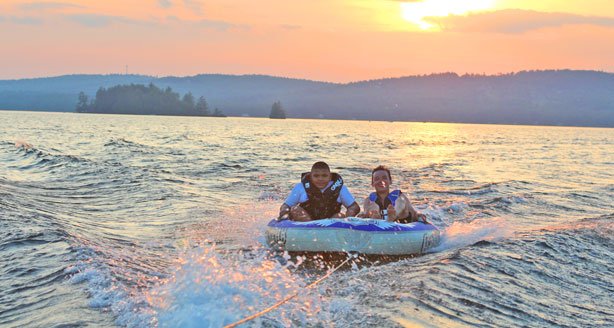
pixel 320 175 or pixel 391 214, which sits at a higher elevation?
pixel 320 175

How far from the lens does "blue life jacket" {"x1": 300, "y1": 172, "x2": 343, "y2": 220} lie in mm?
9094

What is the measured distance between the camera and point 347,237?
312 inches

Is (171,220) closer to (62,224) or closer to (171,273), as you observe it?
(62,224)

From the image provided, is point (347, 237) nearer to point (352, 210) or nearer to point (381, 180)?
point (352, 210)

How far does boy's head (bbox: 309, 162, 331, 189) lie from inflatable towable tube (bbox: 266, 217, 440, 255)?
974 mm

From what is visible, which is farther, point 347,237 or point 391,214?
point 391,214

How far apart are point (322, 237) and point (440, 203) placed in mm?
7308

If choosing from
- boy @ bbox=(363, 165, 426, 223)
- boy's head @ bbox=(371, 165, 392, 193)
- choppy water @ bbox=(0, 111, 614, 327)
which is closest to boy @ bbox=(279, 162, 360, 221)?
boy @ bbox=(363, 165, 426, 223)

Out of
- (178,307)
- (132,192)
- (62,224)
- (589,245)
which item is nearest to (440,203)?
(589,245)

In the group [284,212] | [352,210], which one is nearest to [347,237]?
[352,210]

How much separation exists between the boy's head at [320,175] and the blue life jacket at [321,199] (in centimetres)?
10

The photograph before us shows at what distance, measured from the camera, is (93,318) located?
520 cm

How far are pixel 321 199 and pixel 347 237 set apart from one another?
4.41 ft

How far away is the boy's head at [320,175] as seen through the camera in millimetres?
8820
